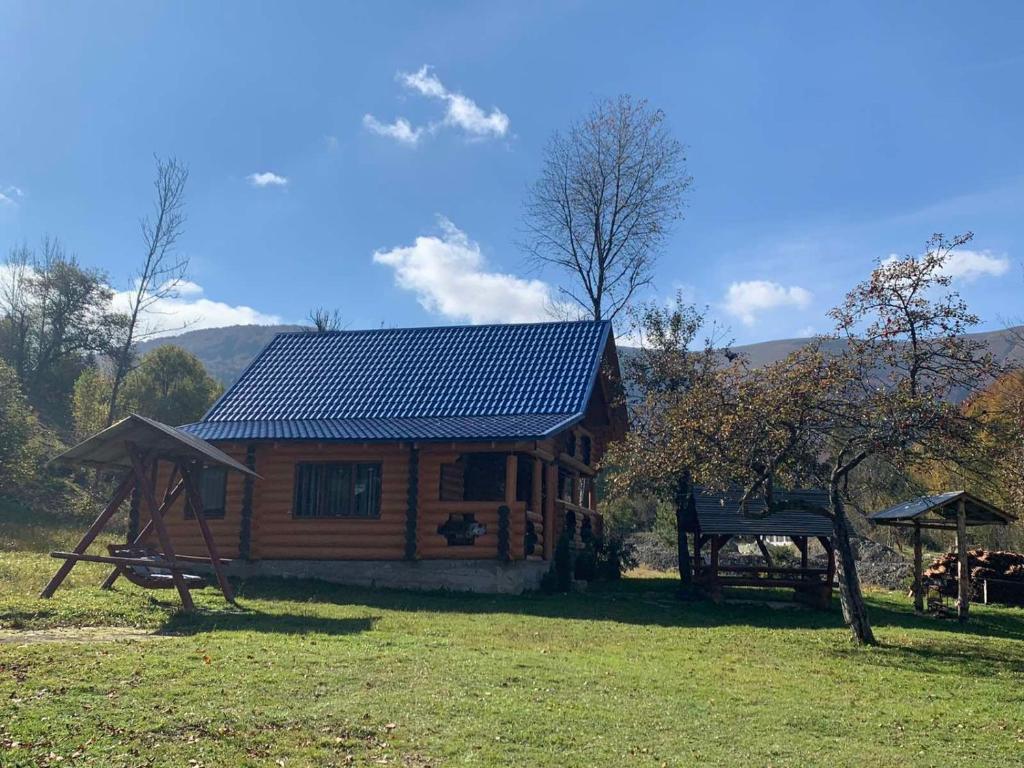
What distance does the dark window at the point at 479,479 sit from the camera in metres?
22.6

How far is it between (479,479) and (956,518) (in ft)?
37.6

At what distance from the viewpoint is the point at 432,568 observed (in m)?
19.2

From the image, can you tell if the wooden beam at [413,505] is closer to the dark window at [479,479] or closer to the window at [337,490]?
the window at [337,490]

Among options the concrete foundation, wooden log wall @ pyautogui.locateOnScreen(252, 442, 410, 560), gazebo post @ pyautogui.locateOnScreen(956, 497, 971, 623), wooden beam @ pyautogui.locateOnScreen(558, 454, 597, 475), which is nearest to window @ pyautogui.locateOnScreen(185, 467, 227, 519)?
wooden log wall @ pyautogui.locateOnScreen(252, 442, 410, 560)

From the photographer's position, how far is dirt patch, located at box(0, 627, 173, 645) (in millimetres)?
10539

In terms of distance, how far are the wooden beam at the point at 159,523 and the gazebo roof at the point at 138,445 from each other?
27 cm

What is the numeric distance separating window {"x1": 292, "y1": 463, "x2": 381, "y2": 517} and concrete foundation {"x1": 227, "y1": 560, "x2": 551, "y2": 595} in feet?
3.84

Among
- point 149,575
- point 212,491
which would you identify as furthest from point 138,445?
point 212,491

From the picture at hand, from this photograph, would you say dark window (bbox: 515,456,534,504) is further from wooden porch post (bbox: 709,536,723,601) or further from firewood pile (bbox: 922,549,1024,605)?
firewood pile (bbox: 922,549,1024,605)

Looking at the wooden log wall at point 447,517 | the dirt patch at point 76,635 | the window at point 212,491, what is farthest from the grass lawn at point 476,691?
the window at point 212,491

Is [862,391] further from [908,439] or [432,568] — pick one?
[432,568]

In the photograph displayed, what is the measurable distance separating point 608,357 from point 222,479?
36.4 feet

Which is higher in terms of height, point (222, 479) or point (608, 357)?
point (608, 357)

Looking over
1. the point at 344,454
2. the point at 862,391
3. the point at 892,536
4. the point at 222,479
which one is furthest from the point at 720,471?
the point at 892,536
